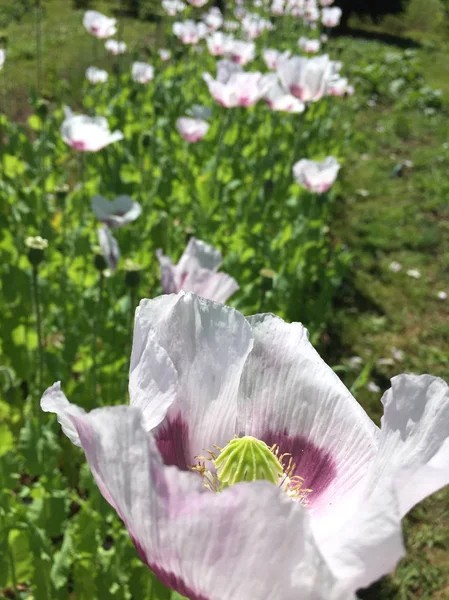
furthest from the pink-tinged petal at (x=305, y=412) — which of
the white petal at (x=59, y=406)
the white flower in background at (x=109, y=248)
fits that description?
the white flower in background at (x=109, y=248)

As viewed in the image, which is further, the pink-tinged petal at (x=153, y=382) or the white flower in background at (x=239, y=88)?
the white flower in background at (x=239, y=88)

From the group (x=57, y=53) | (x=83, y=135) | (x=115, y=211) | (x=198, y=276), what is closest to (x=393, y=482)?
(x=198, y=276)

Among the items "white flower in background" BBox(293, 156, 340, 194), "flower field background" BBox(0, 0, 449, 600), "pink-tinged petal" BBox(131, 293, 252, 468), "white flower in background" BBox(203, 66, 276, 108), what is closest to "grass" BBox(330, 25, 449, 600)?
"flower field background" BBox(0, 0, 449, 600)

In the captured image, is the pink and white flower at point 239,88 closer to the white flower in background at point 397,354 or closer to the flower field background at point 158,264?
the flower field background at point 158,264

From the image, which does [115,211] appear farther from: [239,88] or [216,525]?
[216,525]

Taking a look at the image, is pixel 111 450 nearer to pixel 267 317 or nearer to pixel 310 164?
pixel 267 317

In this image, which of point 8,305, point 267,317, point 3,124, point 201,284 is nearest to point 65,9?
point 3,124

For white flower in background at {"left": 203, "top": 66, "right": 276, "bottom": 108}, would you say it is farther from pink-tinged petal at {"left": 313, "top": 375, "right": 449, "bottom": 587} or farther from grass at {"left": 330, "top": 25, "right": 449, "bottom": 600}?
pink-tinged petal at {"left": 313, "top": 375, "right": 449, "bottom": 587}
